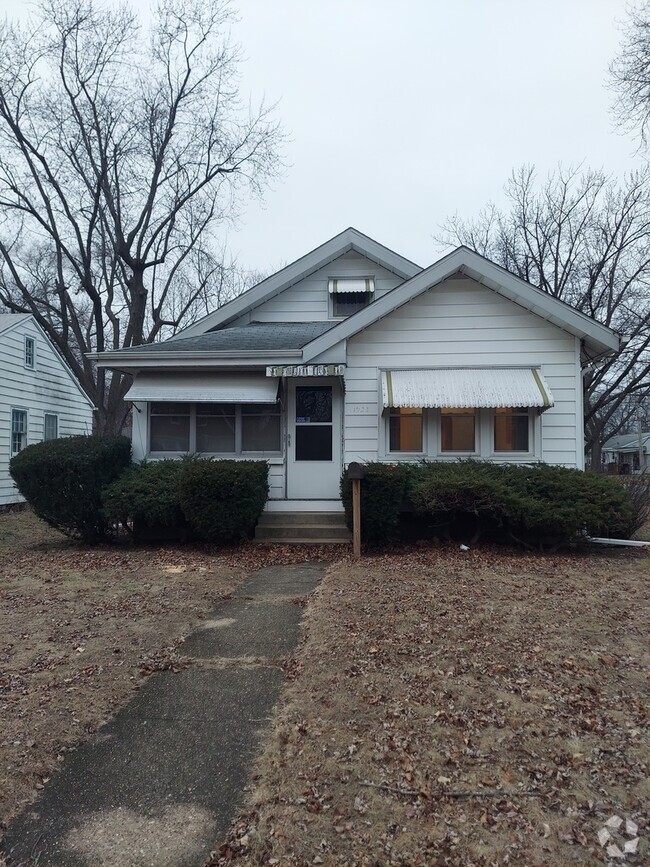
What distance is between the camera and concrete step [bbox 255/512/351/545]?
10383 mm

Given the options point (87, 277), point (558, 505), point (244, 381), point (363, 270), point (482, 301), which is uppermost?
point (87, 277)

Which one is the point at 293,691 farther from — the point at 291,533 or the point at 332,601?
the point at 291,533

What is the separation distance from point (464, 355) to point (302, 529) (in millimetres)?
4121

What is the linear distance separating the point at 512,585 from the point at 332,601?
2.23 metres

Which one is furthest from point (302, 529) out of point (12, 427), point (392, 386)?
point (12, 427)

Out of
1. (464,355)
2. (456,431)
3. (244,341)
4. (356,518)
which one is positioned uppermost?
(244,341)

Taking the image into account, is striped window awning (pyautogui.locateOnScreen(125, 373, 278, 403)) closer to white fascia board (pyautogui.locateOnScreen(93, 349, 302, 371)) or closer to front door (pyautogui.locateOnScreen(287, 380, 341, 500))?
white fascia board (pyautogui.locateOnScreen(93, 349, 302, 371))

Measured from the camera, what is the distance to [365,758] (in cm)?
339

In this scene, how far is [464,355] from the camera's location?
1083cm

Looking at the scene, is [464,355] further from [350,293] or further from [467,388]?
[350,293]

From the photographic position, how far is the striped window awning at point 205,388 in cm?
1085

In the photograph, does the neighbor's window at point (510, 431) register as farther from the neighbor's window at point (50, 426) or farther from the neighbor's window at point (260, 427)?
the neighbor's window at point (50, 426)

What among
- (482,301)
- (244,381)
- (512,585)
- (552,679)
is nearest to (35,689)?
(552,679)

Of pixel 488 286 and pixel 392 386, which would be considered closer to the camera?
pixel 392 386
